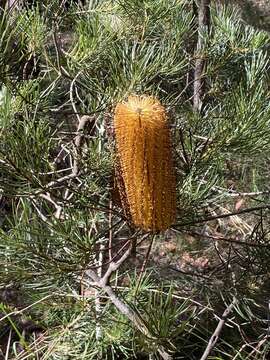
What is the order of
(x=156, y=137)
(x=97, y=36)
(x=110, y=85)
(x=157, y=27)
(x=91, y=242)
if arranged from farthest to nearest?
1. (x=157, y=27)
2. (x=97, y=36)
3. (x=110, y=85)
4. (x=91, y=242)
5. (x=156, y=137)

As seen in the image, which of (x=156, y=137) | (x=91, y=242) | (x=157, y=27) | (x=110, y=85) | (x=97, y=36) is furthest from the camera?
(x=157, y=27)

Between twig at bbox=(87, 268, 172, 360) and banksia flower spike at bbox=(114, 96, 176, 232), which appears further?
twig at bbox=(87, 268, 172, 360)

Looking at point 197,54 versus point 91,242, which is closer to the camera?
point 91,242

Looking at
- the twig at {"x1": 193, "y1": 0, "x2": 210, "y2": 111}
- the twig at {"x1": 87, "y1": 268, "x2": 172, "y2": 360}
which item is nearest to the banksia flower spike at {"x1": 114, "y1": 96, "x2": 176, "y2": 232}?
the twig at {"x1": 87, "y1": 268, "x2": 172, "y2": 360}

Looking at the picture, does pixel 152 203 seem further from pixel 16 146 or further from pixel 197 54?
pixel 197 54

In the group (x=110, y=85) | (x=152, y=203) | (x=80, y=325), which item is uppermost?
(x=110, y=85)

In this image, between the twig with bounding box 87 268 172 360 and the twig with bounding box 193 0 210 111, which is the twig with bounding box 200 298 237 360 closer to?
the twig with bounding box 87 268 172 360

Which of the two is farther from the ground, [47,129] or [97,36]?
[97,36]

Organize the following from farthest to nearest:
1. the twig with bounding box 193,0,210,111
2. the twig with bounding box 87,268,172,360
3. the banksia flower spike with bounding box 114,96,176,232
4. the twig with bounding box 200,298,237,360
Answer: the twig with bounding box 193,0,210,111
the twig with bounding box 200,298,237,360
the twig with bounding box 87,268,172,360
the banksia flower spike with bounding box 114,96,176,232

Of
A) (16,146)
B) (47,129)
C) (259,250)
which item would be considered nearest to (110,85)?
(47,129)
